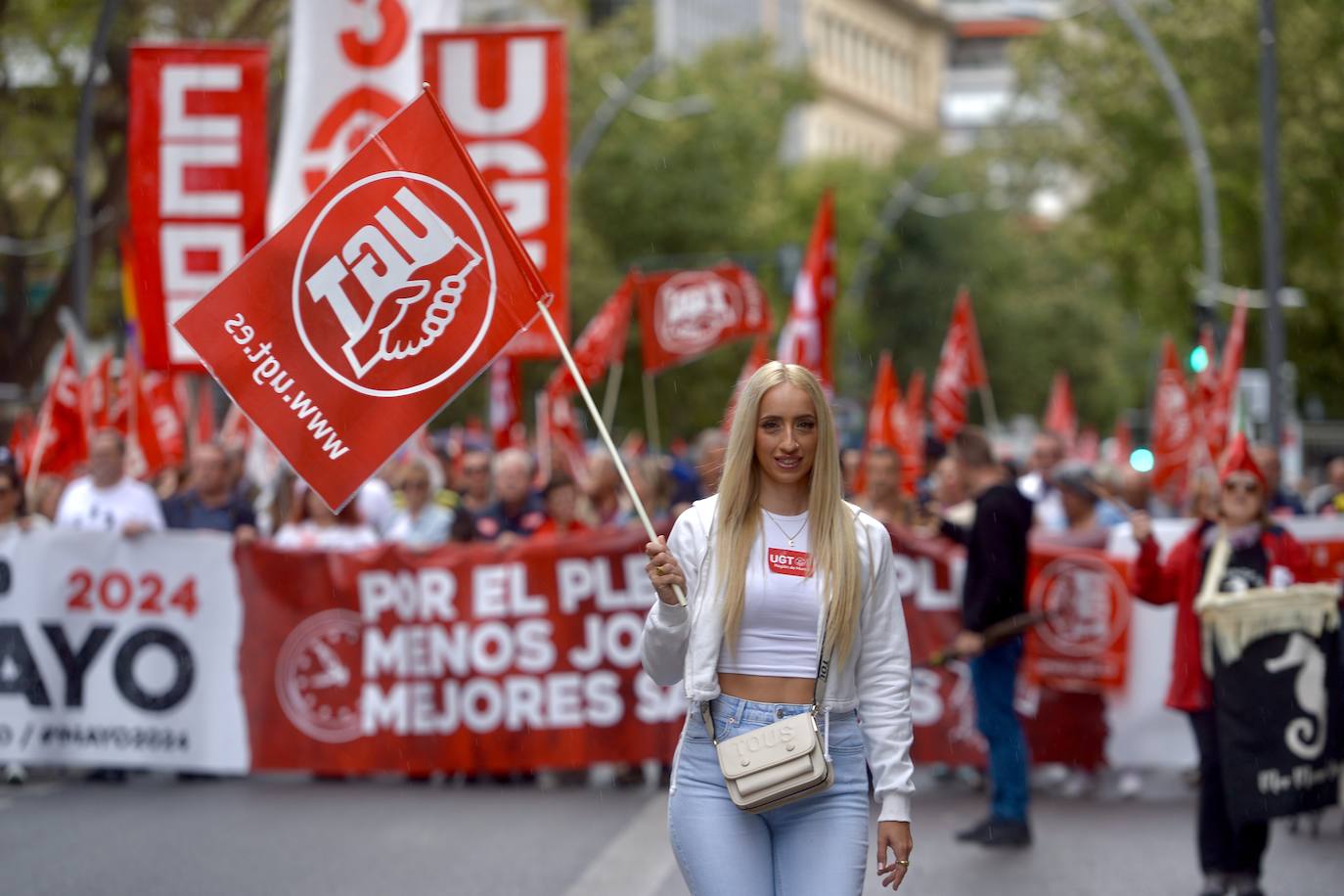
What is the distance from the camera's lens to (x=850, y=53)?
106312 mm

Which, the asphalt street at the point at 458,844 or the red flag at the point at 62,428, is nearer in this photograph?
the asphalt street at the point at 458,844

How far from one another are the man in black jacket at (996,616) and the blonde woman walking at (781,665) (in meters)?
4.61

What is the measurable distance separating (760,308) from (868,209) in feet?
156

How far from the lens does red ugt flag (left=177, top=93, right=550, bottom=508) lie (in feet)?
19.1

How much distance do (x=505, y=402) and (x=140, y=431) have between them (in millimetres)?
3870

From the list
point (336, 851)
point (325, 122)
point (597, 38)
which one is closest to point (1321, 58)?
point (597, 38)

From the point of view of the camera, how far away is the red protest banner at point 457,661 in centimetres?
1162

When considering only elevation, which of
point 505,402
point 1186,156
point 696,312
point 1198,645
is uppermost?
point 1186,156

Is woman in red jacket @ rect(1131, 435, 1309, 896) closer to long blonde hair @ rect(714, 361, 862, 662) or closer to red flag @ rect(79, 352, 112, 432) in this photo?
long blonde hair @ rect(714, 361, 862, 662)

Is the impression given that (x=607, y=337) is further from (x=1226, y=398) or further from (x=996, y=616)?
(x=996, y=616)

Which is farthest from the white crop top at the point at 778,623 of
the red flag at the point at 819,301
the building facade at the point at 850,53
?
the building facade at the point at 850,53

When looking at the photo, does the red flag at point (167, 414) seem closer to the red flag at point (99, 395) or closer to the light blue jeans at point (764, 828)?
the red flag at point (99, 395)

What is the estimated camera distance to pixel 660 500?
1298 centimetres

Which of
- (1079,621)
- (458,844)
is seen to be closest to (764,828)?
(458,844)
